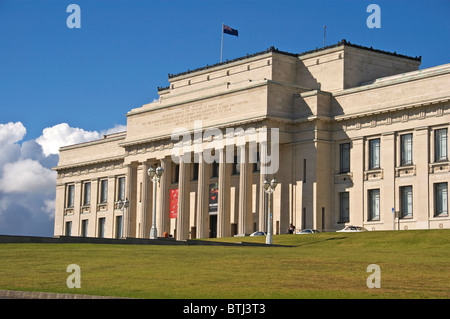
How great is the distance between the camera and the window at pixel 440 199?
76.2m

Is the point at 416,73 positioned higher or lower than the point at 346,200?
higher

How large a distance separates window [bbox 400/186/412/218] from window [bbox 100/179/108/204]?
152ft

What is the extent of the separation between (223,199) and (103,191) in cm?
3010

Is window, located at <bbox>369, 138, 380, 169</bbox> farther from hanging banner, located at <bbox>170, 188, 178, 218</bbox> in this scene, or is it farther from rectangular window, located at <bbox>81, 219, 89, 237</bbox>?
rectangular window, located at <bbox>81, 219, 89, 237</bbox>

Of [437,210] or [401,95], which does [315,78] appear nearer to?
[401,95]

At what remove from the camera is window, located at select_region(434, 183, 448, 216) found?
7625cm

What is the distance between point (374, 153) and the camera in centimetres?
8294

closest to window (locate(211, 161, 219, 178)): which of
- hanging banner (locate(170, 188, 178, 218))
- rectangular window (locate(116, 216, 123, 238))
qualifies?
hanging banner (locate(170, 188, 178, 218))

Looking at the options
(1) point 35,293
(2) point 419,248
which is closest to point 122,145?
(2) point 419,248

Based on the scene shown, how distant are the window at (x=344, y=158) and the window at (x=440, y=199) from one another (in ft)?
34.7

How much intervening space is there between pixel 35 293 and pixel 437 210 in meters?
53.1

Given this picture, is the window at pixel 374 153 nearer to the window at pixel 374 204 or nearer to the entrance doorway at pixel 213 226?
the window at pixel 374 204
